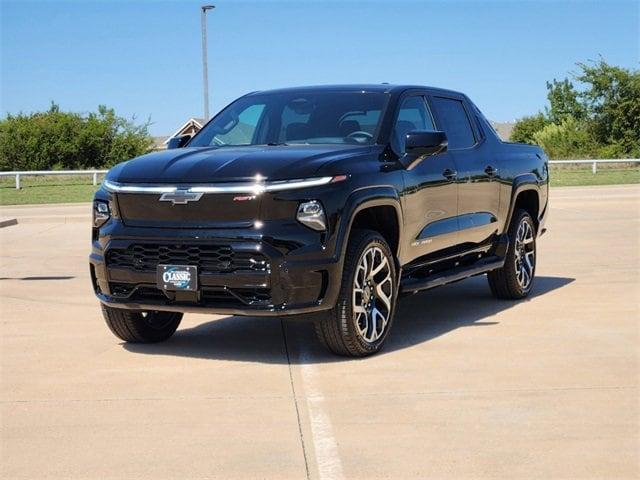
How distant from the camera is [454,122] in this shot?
947 cm

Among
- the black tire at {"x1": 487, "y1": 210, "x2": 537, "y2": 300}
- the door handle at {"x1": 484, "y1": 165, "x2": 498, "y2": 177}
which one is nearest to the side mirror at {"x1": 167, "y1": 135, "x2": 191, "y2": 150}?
the door handle at {"x1": 484, "y1": 165, "x2": 498, "y2": 177}

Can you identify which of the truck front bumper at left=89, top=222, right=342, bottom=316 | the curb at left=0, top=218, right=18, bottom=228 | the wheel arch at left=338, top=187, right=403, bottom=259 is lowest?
the curb at left=0, top=218, right=18, bottom=228

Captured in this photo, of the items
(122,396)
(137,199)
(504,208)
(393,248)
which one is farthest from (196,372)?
(504,208)

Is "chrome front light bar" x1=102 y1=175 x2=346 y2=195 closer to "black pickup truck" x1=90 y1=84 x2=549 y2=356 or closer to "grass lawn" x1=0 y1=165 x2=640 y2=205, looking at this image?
"black pickup truck" x1=90 y1=84 x2=549 y2=356

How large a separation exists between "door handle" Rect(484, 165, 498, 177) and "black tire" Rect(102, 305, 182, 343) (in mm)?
2977

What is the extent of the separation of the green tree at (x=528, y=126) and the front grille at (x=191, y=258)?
3833 inches

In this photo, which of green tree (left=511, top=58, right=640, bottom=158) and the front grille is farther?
green tree (left=511, top=58, right=640, bottom=158)

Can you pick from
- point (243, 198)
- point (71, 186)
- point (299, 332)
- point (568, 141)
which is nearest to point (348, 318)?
point (243, 198)

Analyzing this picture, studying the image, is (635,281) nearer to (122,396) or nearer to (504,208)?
(504,208)

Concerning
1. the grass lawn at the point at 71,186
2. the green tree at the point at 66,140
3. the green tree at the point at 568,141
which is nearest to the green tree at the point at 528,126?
the green tree at the point at 568,141

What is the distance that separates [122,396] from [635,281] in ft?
21.6

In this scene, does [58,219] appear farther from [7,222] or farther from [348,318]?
[348,318]

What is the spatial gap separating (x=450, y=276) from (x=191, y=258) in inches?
100

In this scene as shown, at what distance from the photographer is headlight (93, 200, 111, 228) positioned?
7688 millimetres
